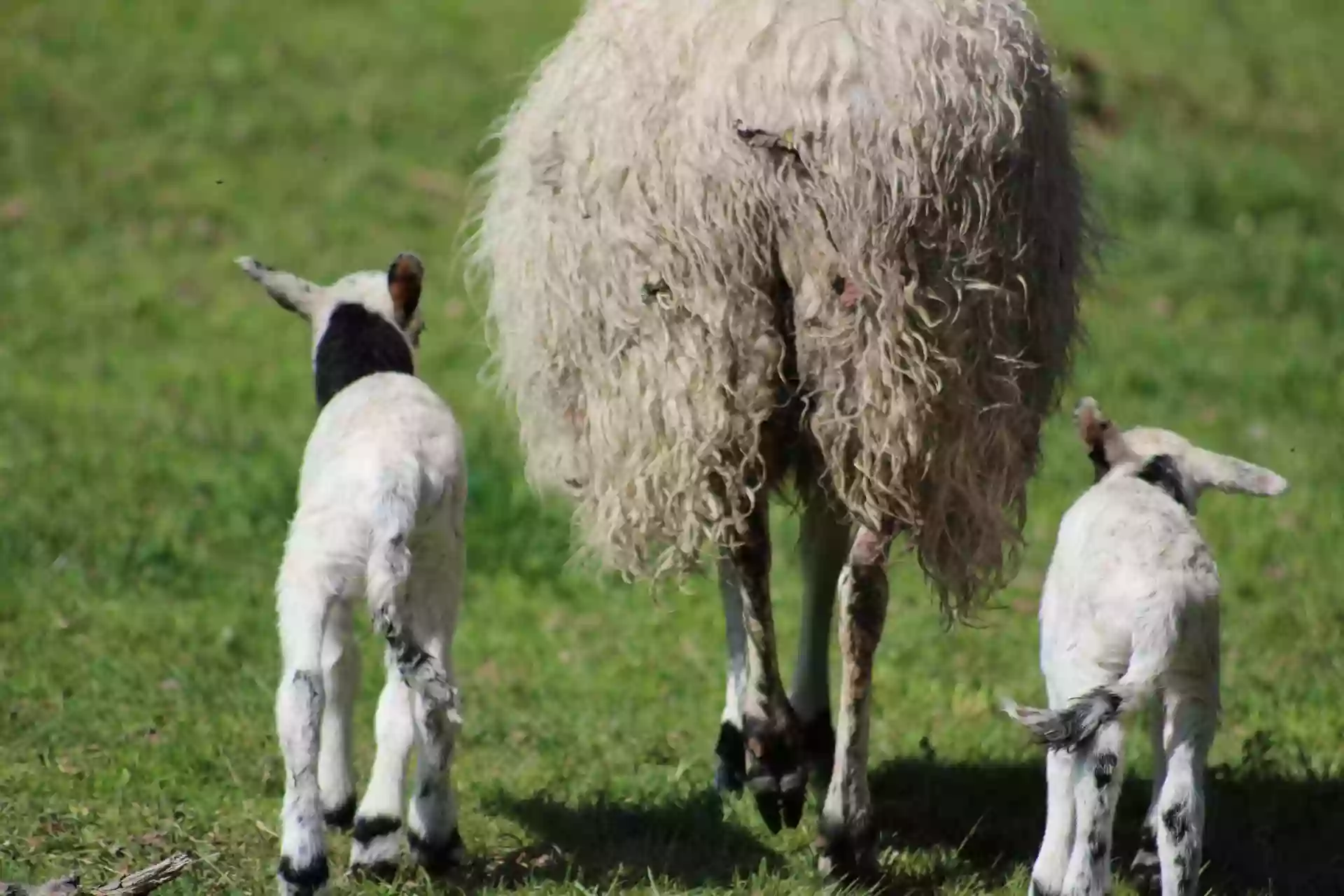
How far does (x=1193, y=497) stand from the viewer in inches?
179

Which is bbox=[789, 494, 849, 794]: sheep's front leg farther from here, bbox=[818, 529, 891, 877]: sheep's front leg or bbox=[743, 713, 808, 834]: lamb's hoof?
bbox=[818, 529, 891, 877]: sheep's front leg

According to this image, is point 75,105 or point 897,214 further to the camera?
point 75,105

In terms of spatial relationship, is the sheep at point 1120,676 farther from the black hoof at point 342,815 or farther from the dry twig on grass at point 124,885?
the dry twig on grass at point 124,885

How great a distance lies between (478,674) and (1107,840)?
2.94m

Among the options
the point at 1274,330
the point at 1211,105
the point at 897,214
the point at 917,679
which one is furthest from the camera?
the point at 1211,105

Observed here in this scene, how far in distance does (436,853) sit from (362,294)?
4.99ft

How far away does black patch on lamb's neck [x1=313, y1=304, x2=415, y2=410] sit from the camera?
15.7 ft

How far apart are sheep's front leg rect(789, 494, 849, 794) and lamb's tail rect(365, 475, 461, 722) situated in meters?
1.56

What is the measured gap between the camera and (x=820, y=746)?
5.58m

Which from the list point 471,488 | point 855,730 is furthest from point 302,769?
point 471,488

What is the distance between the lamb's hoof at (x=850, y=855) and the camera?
4.55 m

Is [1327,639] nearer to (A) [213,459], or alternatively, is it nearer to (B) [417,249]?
(A) [213,459]

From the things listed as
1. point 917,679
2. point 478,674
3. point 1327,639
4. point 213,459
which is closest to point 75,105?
point 213,459

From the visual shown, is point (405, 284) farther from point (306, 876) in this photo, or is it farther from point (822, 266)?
point (306, 876)
